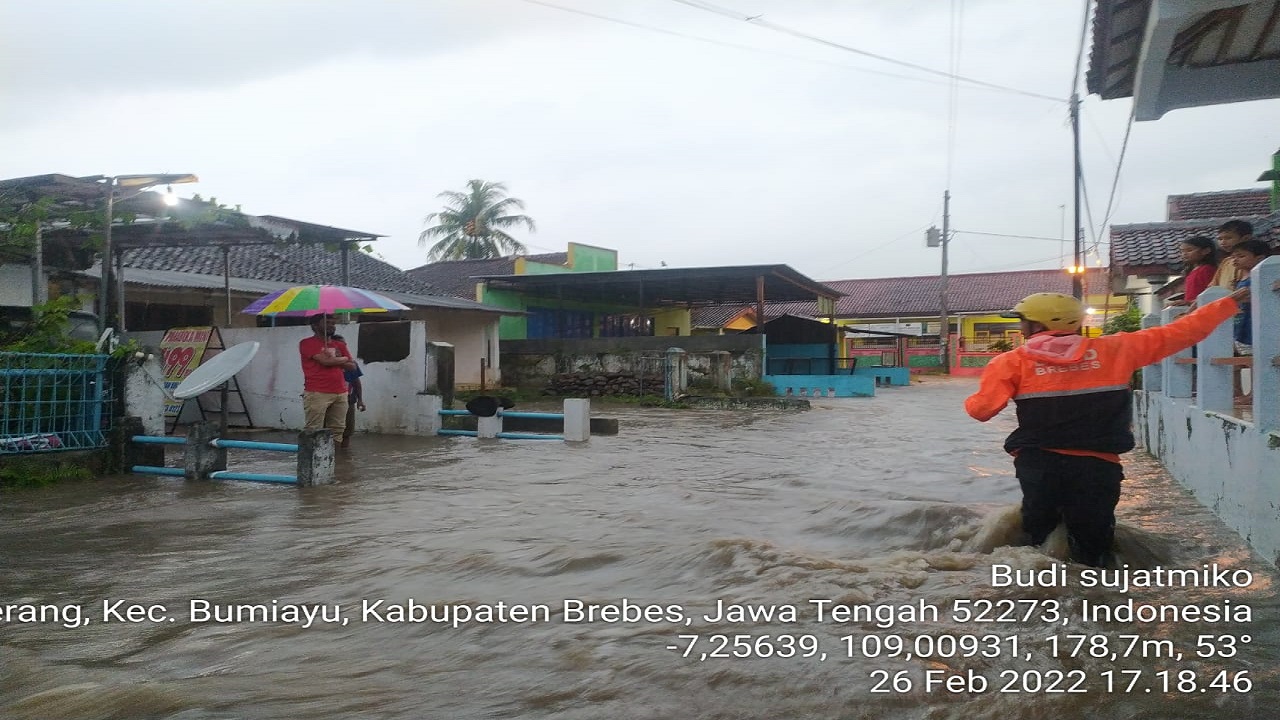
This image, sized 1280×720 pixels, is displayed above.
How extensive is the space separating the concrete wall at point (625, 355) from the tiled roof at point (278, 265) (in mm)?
3383

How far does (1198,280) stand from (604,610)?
17.6ft

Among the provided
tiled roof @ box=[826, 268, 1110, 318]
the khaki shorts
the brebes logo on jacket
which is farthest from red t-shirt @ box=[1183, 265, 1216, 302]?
tiled roof @ box=[826, 268, 1110, 318]

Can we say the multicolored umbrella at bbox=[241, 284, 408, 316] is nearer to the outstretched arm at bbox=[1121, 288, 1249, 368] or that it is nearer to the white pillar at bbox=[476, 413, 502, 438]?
the white pillar at bbox=[476, 413, 502, 438]

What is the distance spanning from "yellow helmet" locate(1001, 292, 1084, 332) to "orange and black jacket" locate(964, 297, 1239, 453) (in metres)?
0.07

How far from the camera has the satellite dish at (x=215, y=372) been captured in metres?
7.91

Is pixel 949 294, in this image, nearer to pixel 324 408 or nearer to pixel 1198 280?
pixel 1198 280

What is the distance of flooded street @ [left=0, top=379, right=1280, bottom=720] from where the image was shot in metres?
2.77

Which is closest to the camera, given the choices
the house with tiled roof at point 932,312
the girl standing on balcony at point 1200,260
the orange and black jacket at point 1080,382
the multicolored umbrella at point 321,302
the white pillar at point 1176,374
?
the orange and black jacket at point 1080,382

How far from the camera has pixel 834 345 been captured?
1155 inches

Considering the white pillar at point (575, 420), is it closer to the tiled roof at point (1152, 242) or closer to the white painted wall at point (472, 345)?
the tiled roof at point (1152, 242)

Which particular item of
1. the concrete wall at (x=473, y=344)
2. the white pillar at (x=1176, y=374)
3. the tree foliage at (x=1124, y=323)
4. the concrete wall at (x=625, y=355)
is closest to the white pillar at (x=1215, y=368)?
the white pillar at (x=1176, y=374)

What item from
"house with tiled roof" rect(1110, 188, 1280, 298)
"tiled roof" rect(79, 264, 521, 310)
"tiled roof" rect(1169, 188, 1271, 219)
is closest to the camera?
"house with tiled roof" rect(1110, 188, 1280, 298)

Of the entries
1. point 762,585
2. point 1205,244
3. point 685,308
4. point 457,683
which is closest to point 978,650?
point 762,585

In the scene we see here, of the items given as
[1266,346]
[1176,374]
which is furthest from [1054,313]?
[1176,374]
